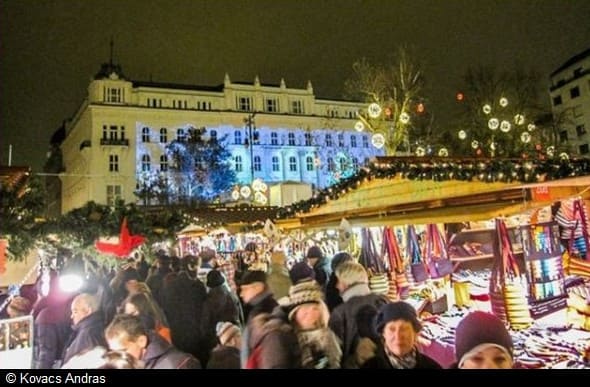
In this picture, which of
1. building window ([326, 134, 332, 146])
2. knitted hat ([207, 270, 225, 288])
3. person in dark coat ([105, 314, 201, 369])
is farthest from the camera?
building window ([326, 134, 332, 146])

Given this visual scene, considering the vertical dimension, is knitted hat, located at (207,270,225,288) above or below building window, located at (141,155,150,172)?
below

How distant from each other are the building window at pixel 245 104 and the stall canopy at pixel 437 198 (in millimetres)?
32933

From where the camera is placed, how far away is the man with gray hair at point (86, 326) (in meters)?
3.22

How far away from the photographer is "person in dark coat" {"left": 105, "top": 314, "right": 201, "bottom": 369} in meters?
2.58

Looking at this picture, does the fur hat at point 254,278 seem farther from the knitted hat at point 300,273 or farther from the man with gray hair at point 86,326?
the man with gray hair at point 86,326

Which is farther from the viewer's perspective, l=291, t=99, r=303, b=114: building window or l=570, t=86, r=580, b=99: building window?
l=291, t=99, r=303, b=114: building window

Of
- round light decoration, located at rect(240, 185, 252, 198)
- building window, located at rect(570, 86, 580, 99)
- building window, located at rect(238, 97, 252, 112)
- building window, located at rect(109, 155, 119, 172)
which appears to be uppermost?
building window, located at rect(238, 97, 252, 112)

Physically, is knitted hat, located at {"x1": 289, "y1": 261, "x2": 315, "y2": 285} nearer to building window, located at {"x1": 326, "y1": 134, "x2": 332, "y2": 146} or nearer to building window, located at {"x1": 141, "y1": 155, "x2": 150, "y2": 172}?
building window, located at {"x1": 141, "y1": 155, "x2": 150, "y2": 172}

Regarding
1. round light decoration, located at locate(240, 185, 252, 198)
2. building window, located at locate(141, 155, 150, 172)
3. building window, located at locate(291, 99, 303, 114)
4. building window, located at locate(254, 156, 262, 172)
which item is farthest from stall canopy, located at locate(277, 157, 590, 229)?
building window, located at locate(291, 99, 303, 114)

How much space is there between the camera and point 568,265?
4270 millimetres

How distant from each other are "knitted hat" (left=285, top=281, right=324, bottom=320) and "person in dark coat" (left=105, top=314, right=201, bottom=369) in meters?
0.72

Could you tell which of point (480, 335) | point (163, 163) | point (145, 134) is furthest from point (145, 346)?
point (145, 134)

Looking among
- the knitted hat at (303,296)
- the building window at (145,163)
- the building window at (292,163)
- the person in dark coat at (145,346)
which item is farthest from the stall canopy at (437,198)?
the building window at (292,163)

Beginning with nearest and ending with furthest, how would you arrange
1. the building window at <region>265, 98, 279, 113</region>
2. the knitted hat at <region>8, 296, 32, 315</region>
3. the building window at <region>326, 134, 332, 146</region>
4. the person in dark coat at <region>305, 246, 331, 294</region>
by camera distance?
the knitted hat at <region>8, 296, 32, 315</region>, the person in dark coat at <region>305, 246, 331, 294</region>, the building window at <region>265, 98, 279, 113</region>, the building window at <region>326, 134, 332, 146</region>
